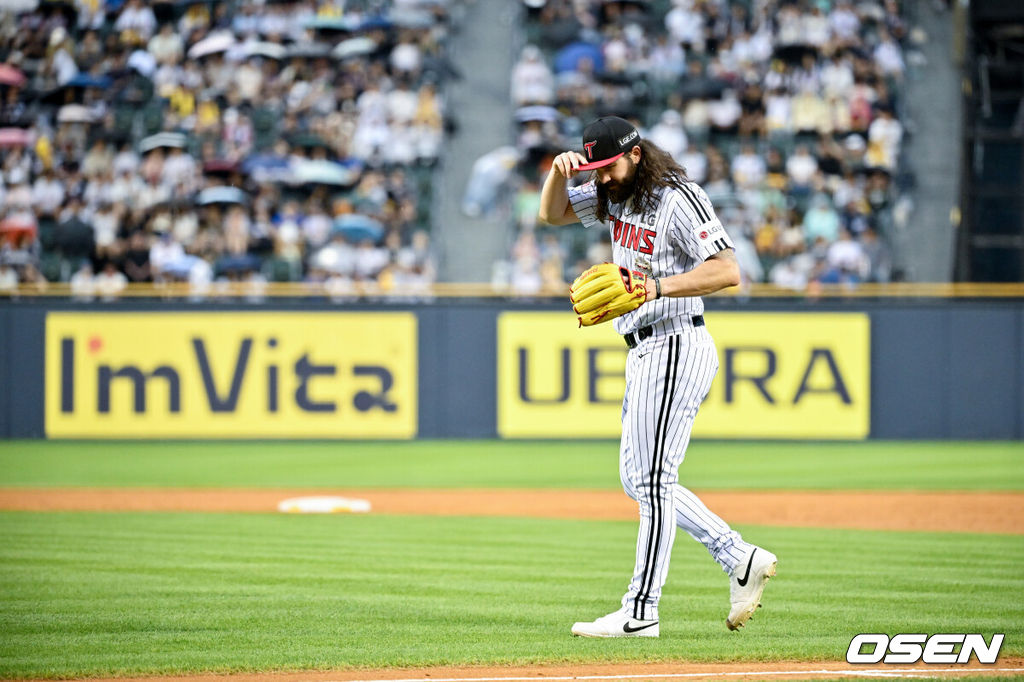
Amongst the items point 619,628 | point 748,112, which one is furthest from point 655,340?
point 748,112

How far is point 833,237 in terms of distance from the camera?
18062 mm

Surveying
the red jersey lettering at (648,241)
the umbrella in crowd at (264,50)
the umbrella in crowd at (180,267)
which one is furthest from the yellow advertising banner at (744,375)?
the red jersey lettering at (648,241)

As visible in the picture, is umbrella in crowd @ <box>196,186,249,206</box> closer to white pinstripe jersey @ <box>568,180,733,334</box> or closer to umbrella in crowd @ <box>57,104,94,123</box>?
umbrella in crowd @ <box>57,104,94,123</box>

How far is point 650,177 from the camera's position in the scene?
5.36 meters

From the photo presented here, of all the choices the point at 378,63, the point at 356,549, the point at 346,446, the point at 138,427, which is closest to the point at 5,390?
the point at 138,427

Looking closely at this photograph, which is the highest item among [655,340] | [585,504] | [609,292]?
[609,292]

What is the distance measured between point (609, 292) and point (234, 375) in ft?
40.0

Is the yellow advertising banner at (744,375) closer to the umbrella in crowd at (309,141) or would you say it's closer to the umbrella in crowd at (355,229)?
the umbrella in crowd at (355,229)

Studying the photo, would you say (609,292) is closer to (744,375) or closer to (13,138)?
(744,375)

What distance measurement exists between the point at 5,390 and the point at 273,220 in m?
4.38

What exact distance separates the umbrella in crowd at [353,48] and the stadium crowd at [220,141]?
0.03 m

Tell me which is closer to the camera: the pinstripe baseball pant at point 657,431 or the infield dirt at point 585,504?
the pinstripe baseball pant at point 657,431

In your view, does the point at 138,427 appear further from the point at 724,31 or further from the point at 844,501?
the point at 724,31

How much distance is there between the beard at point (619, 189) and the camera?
17.7 ft
